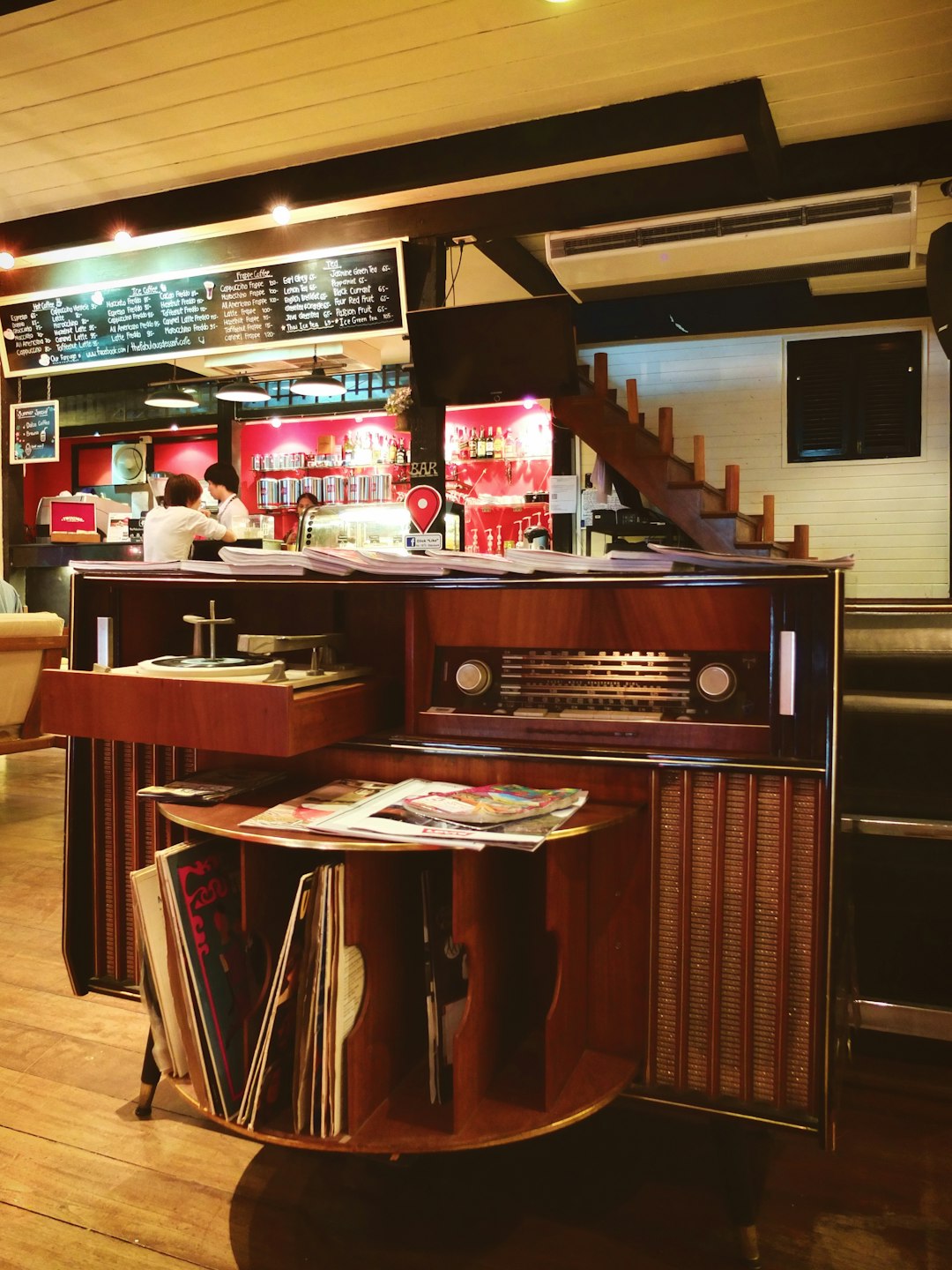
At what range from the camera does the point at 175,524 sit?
4.73 meters

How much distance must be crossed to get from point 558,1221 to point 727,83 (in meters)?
3.57

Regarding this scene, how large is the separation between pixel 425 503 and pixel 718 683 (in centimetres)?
317

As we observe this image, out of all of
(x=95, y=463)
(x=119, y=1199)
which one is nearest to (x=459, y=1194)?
(x=119, y=1199)

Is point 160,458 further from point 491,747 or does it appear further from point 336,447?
point 491,747

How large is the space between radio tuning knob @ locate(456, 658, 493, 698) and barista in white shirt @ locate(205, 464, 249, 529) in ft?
16.0

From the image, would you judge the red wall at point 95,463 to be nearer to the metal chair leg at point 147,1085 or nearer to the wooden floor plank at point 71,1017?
the wooden floor plank at point 71,1017

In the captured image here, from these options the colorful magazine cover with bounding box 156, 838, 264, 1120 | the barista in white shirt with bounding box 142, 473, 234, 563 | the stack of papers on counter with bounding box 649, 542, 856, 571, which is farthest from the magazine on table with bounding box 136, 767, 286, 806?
the barista in white shirt with bounding box 142, 473, 234, 563

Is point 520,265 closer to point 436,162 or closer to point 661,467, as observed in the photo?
point 661,467

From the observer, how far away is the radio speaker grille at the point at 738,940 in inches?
55.6

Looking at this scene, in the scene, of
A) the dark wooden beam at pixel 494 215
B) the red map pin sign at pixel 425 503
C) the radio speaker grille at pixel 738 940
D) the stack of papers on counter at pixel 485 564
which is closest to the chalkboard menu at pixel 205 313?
the dark wooden beam at pixel 494 215

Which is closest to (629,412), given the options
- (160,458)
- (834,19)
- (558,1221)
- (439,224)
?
(439,224)

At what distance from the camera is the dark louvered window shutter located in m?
6.12

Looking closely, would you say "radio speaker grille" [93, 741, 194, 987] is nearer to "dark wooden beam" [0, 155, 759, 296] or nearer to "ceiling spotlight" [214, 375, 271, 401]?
"dark wooden beam" [0, 155, 759, 296]

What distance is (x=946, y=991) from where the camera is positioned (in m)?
2.03
